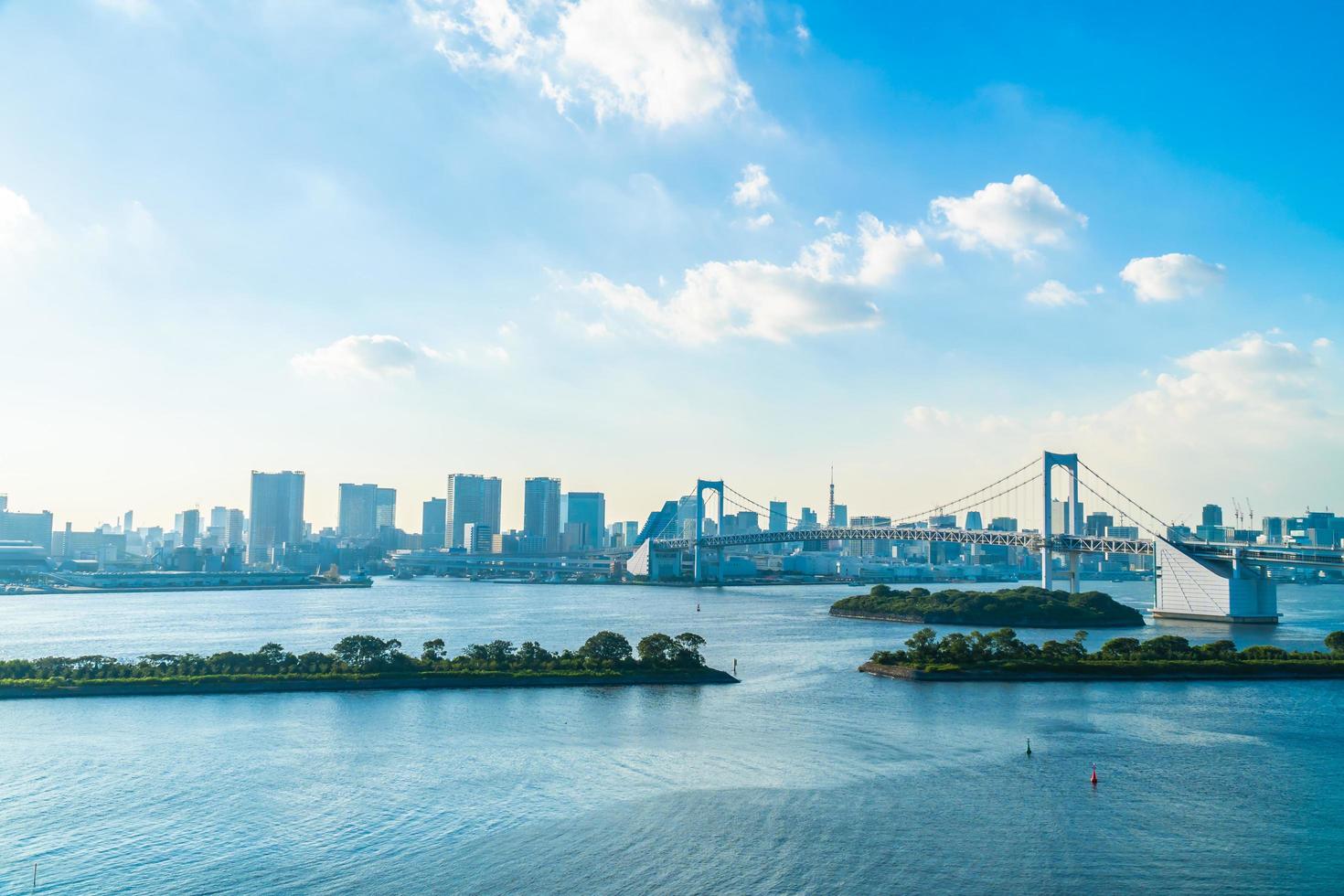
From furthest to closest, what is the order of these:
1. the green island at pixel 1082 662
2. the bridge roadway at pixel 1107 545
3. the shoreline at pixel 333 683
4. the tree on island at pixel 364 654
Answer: the bridge roadway at pixel 1107 545, the green island at pixel 1082 662, the tree on island at pixel 364 654, the shoreline at pixel 333 683

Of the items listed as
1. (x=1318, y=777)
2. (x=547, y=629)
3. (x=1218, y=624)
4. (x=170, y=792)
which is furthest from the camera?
(x=1218, y=624)

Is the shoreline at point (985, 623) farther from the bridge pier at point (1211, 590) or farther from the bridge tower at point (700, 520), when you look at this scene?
the bridge tower at point (700, 520)

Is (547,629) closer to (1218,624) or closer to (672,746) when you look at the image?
(672,746)

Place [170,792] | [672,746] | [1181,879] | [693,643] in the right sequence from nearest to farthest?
[1181,879], [170,792], [672,746], [693,643]

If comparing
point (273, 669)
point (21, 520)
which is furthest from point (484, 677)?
point (21, 520)

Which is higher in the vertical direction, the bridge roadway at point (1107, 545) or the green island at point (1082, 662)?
the bridge roadway at point (1107, 545)

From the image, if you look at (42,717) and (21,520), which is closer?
(42,717)

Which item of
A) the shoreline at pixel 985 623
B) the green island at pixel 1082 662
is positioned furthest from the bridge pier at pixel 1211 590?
the green island at pixel 1082 662

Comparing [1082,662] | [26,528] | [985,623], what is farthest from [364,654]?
[26,528]
